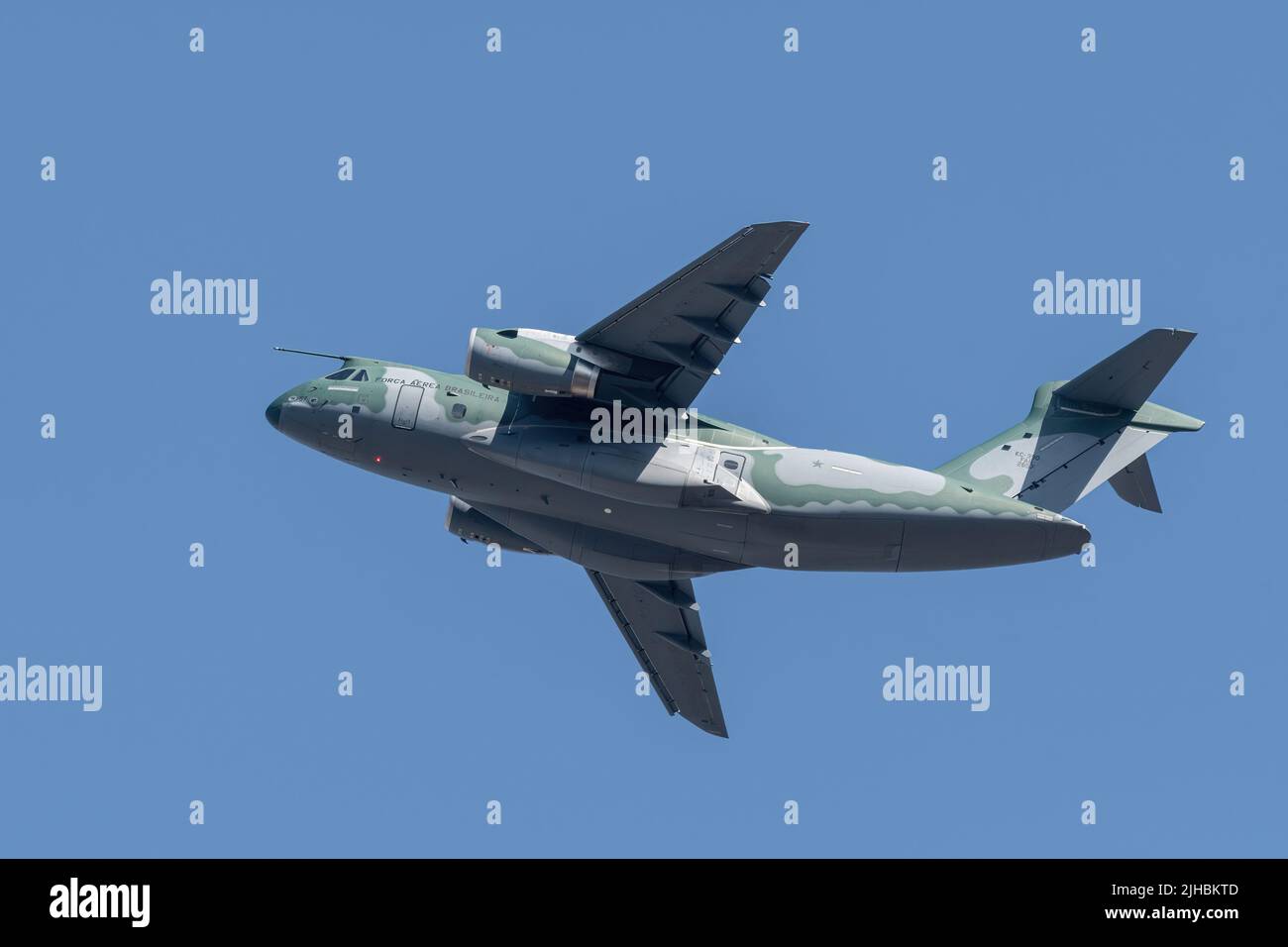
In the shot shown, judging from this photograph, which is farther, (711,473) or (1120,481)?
(1120,481)

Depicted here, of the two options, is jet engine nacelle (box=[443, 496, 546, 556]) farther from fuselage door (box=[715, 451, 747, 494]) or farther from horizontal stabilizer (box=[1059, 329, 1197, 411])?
horizontal stabilizer (box=[1059, 329, 1197, 411])

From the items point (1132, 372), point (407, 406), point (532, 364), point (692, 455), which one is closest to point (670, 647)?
point (692, 455)

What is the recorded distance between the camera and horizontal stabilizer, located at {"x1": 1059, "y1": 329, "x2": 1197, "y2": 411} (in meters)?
24.5

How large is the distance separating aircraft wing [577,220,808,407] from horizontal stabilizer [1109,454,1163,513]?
6355 millimetres

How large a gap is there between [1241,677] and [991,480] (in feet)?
17.9

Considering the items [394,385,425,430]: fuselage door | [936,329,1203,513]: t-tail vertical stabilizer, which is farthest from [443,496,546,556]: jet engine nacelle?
[936,329,1203,513]: t-tail vertical stabilizer

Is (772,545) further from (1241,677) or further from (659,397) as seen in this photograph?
(1241,677)

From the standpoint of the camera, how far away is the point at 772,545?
2412cm

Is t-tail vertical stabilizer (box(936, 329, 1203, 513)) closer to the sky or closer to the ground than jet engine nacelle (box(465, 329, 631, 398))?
closer to the ground

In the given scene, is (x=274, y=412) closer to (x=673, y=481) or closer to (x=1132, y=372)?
(x=673, y=481)

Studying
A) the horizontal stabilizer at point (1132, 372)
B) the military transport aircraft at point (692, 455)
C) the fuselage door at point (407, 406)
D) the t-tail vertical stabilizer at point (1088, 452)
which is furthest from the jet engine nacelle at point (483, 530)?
the horizontal stabilizer at point (1132, 372)

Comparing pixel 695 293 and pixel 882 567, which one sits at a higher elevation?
pixel 695 293
